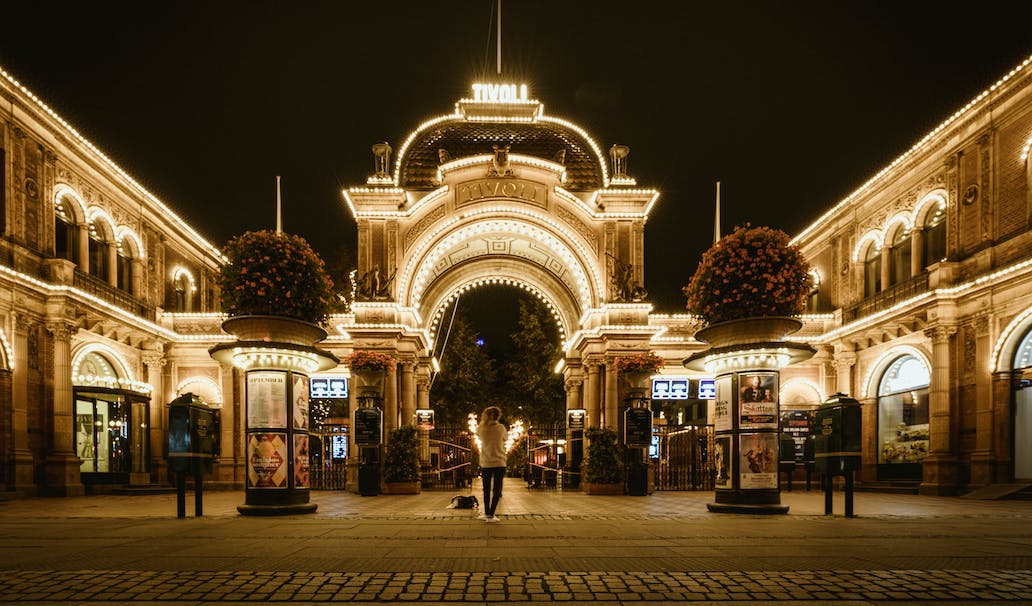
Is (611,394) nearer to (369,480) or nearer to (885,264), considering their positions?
(369,480)

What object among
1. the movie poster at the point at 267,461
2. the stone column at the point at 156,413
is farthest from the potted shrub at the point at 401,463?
the stone column at the point at 156,413

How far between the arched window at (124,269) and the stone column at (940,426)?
1020 inches

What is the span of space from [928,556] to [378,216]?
65.9 ft

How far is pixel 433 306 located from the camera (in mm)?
29734

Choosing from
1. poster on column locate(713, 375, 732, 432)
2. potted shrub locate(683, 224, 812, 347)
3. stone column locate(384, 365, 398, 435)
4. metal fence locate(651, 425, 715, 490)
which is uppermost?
potted shrub locate(683, 224, 812, 347)

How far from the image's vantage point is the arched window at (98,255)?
24141 millimetres

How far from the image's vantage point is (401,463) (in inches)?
765

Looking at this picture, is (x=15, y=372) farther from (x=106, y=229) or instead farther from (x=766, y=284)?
(x=766, y=284)

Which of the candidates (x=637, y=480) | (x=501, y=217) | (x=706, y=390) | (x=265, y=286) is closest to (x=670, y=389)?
(x=706, y=390)

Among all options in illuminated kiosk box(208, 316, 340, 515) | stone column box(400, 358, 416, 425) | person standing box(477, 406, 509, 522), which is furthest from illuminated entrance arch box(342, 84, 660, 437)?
person standing box(477, 406, 509, 522)

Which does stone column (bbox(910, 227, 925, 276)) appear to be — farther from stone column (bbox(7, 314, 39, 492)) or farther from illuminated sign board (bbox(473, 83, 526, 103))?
stone column (bbox(7, 314, 39, 492))

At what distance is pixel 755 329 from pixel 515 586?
738 centimetres

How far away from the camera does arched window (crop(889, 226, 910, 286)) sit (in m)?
23.8

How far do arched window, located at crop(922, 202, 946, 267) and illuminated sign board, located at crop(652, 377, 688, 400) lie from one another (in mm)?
8512
